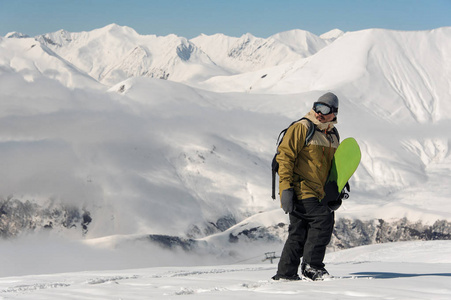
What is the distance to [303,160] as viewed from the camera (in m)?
9.98

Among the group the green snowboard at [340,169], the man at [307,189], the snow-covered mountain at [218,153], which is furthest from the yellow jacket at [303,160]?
the snow-covered mountain at [218,153]

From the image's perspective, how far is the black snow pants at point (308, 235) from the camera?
32.6ft

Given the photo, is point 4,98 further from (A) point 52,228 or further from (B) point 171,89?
(A) point 52,228

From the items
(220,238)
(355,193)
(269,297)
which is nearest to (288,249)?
(269,297)

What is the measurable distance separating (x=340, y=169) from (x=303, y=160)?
618mm

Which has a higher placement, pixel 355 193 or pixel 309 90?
pixel 309 90

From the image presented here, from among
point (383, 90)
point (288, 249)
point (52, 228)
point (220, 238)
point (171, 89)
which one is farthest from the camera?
point (383, 90)

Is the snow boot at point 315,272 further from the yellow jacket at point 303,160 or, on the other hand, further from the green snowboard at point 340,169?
the yellow jacket at point 303,160

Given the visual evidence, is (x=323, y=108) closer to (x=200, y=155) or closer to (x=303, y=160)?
(x=303, y=160)

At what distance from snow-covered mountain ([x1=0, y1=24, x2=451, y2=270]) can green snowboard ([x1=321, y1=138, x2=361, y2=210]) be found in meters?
90.8

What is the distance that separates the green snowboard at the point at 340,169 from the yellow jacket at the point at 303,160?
0.43 feet

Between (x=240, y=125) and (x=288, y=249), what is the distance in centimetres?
12701

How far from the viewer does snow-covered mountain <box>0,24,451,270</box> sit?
111m

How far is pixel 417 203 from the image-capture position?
123m
